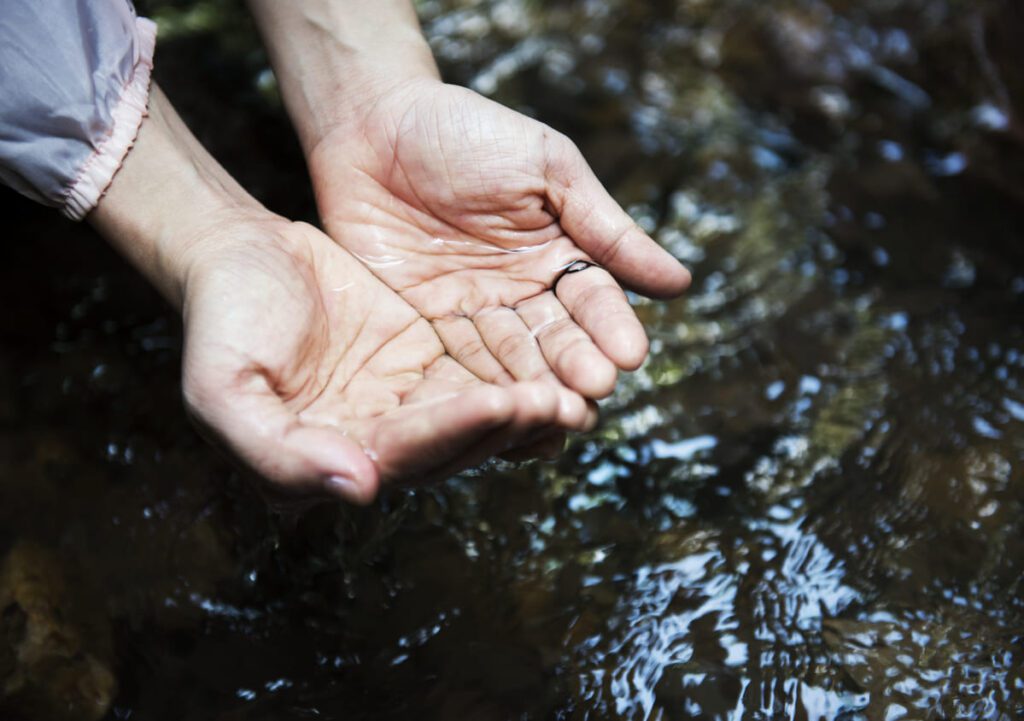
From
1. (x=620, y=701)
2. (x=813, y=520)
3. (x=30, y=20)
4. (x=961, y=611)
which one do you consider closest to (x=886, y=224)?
(x=813, y=520)

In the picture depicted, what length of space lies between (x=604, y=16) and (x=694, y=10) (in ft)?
1.59

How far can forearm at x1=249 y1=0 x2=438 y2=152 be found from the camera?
2.52m

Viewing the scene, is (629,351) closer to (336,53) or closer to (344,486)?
(344,486)

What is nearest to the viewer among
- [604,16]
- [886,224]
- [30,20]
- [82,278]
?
[30,20]

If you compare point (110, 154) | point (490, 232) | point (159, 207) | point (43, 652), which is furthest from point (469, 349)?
point (43, 652)

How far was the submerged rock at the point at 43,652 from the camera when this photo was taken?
7.13 ft

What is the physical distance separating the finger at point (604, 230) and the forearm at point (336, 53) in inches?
24.6

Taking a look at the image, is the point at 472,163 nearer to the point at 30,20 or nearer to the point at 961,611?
the point at 30,20

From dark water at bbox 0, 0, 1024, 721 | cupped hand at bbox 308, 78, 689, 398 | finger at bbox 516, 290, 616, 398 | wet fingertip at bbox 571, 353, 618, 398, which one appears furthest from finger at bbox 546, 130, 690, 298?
dark water at bbox 0, 0, 1024, 721

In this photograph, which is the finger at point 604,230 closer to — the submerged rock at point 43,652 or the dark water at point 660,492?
the dark water at point 660,492

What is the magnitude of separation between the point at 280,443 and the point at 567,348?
67 centimetres

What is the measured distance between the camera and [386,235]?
2408 millimetres

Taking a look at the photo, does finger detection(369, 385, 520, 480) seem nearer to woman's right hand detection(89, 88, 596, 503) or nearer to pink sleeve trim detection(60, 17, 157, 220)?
woman's right hand detection(89, 88, 596, 503)

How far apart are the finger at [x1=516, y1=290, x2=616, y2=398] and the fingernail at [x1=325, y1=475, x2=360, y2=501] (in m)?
0.53
